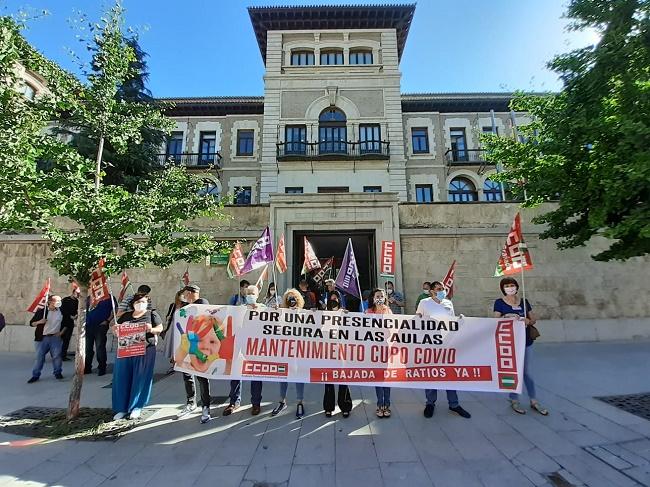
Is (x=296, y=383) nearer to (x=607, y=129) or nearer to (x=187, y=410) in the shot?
(x=187, y=410)

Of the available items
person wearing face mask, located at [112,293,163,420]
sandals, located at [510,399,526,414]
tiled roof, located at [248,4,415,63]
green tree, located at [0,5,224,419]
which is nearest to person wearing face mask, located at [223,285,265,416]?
person wearing face mask, located at [112,293,163,420]

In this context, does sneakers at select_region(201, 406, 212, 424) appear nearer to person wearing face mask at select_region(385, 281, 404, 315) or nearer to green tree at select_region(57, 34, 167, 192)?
person wearing face mask at select_region(385, 281, 404, 315)

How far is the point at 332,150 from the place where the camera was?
67.8ft

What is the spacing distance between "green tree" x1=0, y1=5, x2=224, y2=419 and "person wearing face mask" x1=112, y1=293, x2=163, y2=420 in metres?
0.67

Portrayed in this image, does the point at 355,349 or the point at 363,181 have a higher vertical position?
the point at 363,181

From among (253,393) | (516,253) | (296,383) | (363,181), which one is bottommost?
(253,393)

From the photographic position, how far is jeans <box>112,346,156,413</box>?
5105 millimetres

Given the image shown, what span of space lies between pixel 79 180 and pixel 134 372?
3.21 metres

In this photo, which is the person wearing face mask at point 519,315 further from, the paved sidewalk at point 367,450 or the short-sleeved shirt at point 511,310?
the paved sidewalk at point 367,450

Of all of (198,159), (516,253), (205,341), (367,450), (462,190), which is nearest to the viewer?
(367,450)

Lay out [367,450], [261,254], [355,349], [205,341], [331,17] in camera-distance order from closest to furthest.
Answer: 1. [367,450]
2. [355,349]
3. [205,341]
4. [261,254]
5. [331,17]

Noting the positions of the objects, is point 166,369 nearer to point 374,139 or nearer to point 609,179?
point 609,179

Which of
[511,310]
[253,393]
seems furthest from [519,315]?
→ [253,393]

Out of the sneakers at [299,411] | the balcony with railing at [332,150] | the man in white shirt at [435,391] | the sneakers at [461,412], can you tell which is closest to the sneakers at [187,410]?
A: the sneakers at [299,411]
